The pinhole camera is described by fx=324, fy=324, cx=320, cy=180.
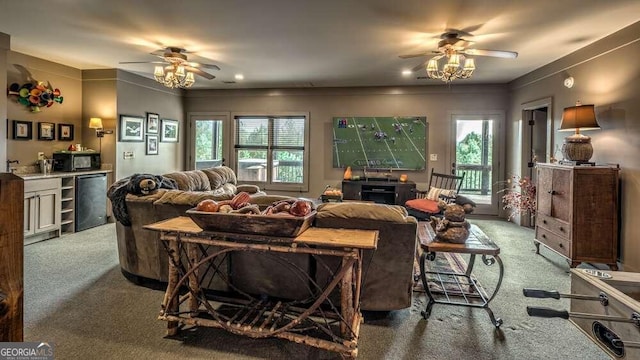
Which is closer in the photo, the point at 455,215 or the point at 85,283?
the point at 455,215

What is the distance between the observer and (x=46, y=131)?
5.02m

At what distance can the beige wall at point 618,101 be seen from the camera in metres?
3.29

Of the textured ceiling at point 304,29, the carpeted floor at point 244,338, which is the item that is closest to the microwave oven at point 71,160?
the textured ceiling at point 304,29

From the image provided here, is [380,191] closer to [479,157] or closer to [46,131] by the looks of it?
[479,157]

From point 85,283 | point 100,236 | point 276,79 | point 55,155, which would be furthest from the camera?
point 276,79

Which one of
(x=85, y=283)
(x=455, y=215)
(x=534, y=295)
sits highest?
(x=455, y=215)

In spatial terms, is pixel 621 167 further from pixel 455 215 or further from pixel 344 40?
pixel 344 40

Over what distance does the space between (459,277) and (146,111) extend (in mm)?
6018

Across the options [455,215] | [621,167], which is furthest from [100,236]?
[621,167]

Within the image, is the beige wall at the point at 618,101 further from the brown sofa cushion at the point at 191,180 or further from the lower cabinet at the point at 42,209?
the lower cabinet at the point at 42,209

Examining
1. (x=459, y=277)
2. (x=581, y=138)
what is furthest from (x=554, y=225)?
(x=459, y=277)

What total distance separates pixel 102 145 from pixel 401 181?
543 centimetres

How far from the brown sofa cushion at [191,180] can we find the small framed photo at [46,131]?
2.19 m

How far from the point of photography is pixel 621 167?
3.45m
